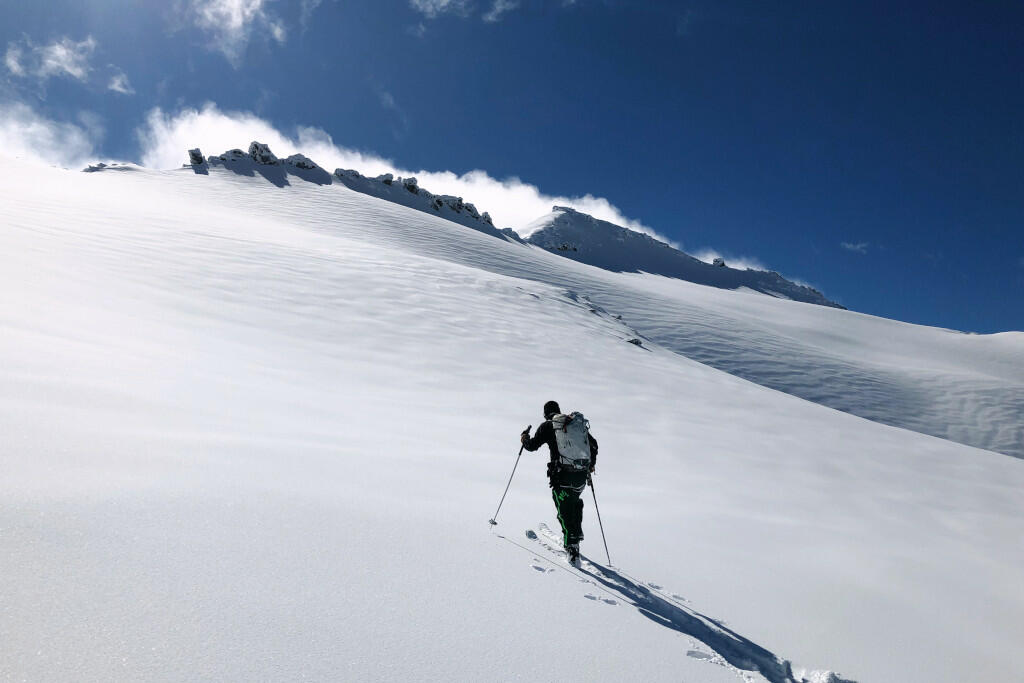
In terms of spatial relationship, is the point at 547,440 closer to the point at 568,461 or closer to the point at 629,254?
the point at 568,461

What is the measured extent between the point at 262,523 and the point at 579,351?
15896mm

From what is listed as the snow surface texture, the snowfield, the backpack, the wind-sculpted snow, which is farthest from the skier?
the wind-sculpted snow

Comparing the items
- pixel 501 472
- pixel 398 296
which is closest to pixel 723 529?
pixel 501 472

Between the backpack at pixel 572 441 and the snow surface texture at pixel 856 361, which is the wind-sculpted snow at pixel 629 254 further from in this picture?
the backpack at pixel 572 441

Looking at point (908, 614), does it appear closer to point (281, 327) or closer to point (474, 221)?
point (281, 327)

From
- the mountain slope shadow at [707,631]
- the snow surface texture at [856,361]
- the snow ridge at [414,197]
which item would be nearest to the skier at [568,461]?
the mountain slope shadow at [707,631]

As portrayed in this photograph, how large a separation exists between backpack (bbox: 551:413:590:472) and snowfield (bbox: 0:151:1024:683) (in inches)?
33.2

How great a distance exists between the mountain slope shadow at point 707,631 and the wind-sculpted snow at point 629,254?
12338 cm

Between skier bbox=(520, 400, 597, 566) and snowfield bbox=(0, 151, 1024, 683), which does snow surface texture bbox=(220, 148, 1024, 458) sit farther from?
skier bbox=(520, 400, 597, 566)

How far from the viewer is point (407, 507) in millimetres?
4801

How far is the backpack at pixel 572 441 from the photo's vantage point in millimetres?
5680

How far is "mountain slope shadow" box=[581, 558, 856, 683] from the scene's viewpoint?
3.81 meters

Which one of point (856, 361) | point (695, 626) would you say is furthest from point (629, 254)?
point (695, 626)

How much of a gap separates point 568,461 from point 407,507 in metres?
1.79
